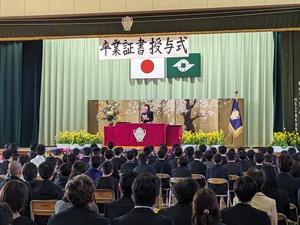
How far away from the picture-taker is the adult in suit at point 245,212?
3021 millimetres

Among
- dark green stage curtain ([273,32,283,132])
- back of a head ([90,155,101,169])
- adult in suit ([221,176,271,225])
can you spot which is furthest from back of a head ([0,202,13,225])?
dark green stage curtain ([273,32,283,132])

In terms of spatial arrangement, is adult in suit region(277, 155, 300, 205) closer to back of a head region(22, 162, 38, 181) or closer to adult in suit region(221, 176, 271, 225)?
adult in suit region(221, 176, 271, 225)

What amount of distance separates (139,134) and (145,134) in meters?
0.16

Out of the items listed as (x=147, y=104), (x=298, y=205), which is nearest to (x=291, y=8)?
(x=147, y=104)

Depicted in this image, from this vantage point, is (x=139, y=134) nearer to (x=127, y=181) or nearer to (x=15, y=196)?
(x=127, y=181)

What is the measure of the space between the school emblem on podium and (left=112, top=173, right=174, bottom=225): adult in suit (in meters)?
8.58

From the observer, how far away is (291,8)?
1135cm

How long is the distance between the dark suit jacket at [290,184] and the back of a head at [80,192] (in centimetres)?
263

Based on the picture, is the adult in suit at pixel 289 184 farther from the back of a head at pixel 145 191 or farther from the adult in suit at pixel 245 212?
the back of a head at pixel 145 191

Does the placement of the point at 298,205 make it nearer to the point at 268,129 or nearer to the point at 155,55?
the point at 155,55

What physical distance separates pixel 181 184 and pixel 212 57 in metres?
12.3

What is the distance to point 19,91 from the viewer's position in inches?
575

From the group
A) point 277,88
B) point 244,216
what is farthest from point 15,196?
point 277,88

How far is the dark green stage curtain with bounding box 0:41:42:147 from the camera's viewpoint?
1452cm
